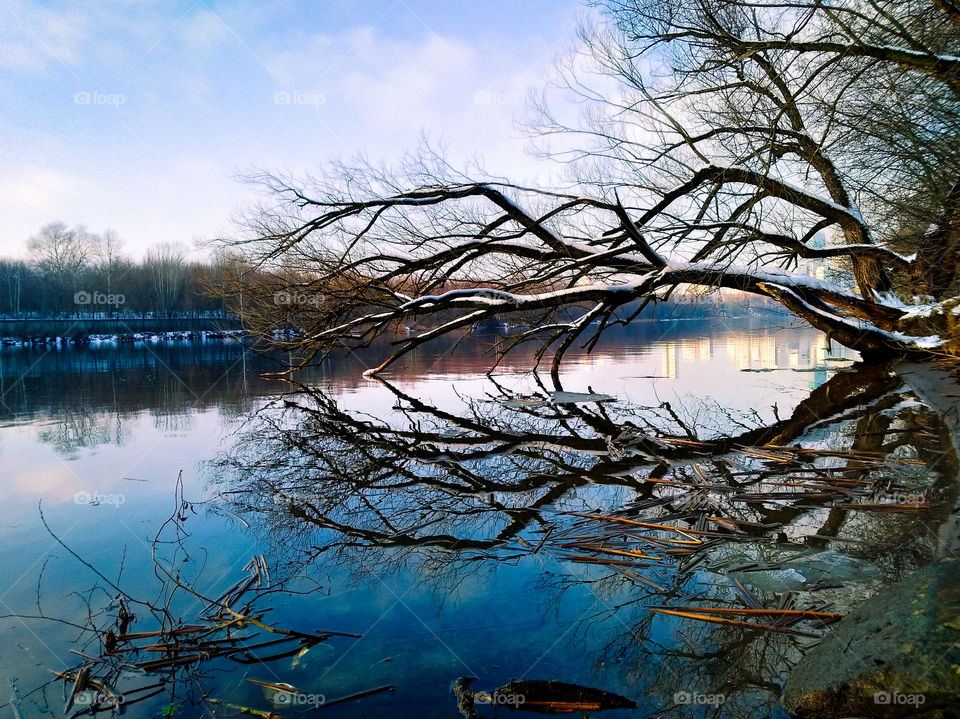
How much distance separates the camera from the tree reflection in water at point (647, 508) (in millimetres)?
2361

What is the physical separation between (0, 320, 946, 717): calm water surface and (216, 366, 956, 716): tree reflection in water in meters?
0.02

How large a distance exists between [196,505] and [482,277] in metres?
8.66

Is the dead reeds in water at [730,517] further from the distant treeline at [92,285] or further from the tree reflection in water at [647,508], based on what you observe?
the distant treeline at [92,285]

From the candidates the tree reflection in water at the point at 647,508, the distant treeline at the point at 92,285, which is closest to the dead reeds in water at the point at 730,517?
the tree reflection in water at the point at 647,508

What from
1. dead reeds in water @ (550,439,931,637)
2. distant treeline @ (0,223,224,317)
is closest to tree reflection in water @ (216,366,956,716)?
dead reeds in water @ (550,439,931,637)

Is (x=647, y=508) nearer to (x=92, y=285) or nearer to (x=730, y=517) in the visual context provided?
(x=730, y=517)

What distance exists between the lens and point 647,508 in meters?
3.78

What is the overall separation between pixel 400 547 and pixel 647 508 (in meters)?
1.61

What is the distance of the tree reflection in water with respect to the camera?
93.0 inches

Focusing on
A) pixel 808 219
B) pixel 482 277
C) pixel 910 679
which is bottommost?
pixel 910 679

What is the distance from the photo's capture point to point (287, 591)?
281 centimetres

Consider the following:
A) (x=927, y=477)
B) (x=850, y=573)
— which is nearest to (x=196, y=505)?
(x=850, y=573)

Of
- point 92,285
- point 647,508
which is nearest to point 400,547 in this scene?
point 647,508

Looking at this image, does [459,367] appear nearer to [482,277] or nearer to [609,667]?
[482,277]
